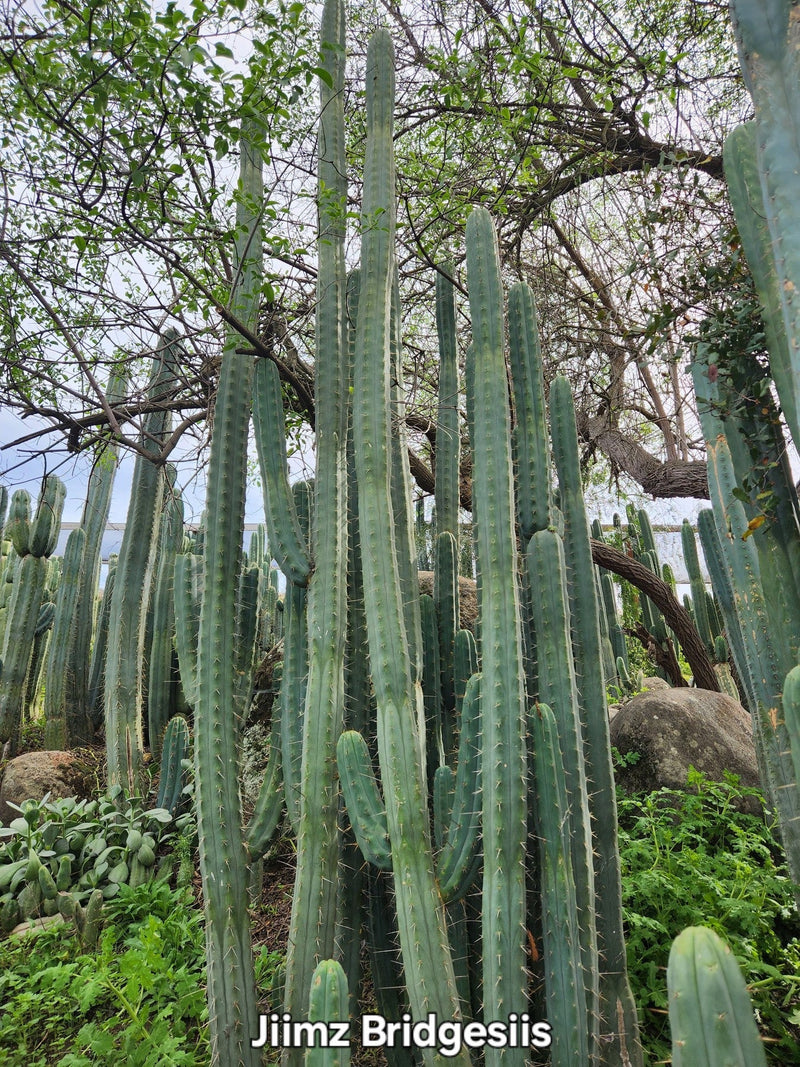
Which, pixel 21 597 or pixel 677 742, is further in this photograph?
pixel 21 597

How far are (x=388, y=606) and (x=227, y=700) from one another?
79 centimetres

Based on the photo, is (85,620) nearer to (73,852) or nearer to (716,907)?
(73,852)

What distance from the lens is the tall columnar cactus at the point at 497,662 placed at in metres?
1.85

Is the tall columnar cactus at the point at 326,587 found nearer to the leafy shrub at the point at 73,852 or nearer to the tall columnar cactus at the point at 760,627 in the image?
the tall columnar cactus at the point at 760,627

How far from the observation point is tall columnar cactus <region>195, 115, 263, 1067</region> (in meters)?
2.24

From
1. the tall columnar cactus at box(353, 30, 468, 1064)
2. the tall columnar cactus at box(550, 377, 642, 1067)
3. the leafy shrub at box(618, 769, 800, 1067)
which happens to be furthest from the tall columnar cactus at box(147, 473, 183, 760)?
the leafy shrub at box(618, 769, 800, 1067)

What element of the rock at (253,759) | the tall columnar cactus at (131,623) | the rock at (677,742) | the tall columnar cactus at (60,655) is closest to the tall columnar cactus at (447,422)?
the rock at (253,759)

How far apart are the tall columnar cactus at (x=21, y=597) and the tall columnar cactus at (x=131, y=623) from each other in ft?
5.87

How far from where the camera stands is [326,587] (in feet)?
8.05

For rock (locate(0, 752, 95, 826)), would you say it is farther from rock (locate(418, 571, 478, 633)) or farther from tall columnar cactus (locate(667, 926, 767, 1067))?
tall columnar cactus (locate(667, 926, 767, 1067))

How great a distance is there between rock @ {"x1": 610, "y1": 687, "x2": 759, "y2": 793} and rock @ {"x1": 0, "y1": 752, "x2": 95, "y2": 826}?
446 centimetres

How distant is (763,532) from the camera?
8.68 ft

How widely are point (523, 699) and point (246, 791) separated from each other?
3.12 meters

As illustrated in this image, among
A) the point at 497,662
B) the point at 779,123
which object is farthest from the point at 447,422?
the point at 779,123
